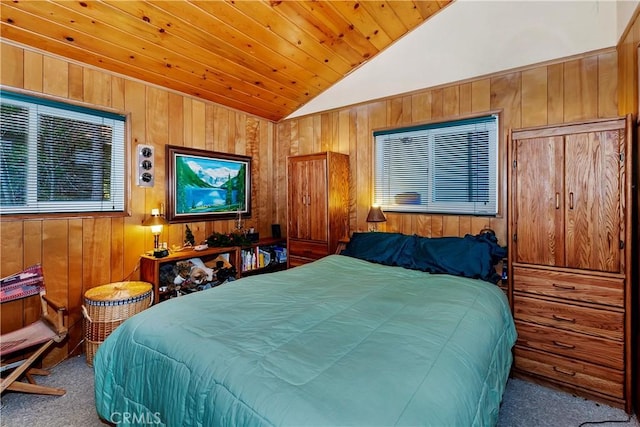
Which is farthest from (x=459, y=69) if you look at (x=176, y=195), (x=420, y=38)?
(x=176, y=195)

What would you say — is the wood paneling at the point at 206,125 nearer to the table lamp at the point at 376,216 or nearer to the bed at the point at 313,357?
the table lamp at the point at 376,216

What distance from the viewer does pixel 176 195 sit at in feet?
10.9

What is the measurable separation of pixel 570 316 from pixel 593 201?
814mm

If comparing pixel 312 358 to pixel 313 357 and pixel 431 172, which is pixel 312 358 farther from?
pixel 431 172

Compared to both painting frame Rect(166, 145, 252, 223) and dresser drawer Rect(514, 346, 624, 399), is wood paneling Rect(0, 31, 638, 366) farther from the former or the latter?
dresser drawer Rect(514, 346, 624, 399)

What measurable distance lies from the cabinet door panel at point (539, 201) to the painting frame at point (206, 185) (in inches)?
121

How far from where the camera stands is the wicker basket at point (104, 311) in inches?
96.8

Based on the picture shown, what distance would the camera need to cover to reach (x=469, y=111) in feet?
9.46

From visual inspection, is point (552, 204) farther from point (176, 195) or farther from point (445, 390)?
point (176, 195)

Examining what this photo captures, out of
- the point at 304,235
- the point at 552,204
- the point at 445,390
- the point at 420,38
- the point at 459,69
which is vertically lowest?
the point at 445,390

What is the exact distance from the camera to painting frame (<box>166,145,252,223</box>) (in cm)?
331

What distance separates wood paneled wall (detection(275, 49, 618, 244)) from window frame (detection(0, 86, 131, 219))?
6.81 ft

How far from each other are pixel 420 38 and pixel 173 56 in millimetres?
2319

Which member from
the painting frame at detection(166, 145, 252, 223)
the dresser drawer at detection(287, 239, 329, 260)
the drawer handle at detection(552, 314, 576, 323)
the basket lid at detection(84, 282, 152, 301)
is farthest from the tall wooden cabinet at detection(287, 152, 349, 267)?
the drawer handle at detection(552, 314, 576, 323)
